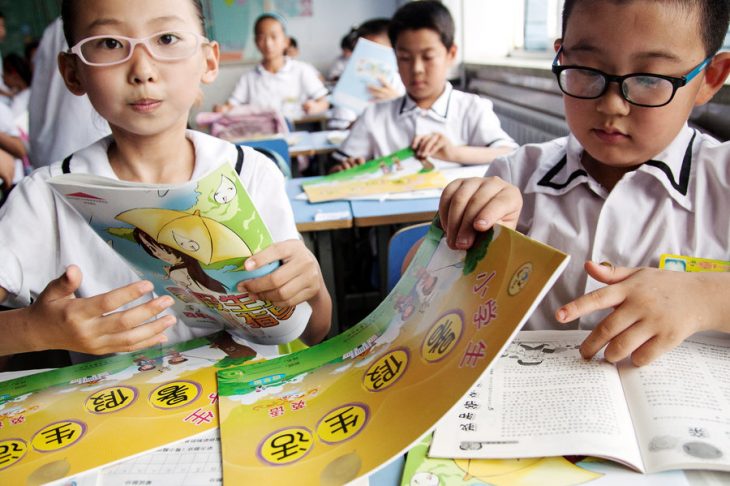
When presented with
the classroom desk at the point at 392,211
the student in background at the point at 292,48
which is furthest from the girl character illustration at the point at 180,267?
the student in background at the point at 292,48

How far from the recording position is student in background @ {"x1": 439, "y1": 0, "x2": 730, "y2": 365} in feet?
1.99

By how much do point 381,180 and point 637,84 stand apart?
1230mm

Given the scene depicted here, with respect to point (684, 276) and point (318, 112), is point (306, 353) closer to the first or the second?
point (684, 276)

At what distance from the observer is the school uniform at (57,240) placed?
0.85m

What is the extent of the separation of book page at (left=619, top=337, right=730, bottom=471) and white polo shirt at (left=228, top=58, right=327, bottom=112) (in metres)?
4.43

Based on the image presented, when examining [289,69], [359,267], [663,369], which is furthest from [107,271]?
[289,69]

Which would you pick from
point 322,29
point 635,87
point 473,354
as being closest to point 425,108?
point 635,87

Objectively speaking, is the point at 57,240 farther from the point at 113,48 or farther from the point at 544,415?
the point at 544,415

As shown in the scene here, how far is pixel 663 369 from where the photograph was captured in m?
0.59

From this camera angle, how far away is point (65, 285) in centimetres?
64

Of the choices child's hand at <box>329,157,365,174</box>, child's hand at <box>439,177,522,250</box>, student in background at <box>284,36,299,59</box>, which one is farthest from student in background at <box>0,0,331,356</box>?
student in background at <box>284,36,299,59</box>

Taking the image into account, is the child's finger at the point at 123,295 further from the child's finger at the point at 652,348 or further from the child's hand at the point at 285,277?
the child's finger at the point at 652,348

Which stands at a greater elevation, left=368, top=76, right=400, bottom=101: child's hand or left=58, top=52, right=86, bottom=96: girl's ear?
left=58, top=52, right=86, bottom=96: girl's ear

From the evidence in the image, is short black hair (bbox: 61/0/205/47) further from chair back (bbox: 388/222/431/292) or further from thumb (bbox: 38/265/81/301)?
chair back (bbox: 388/222/431/292)
